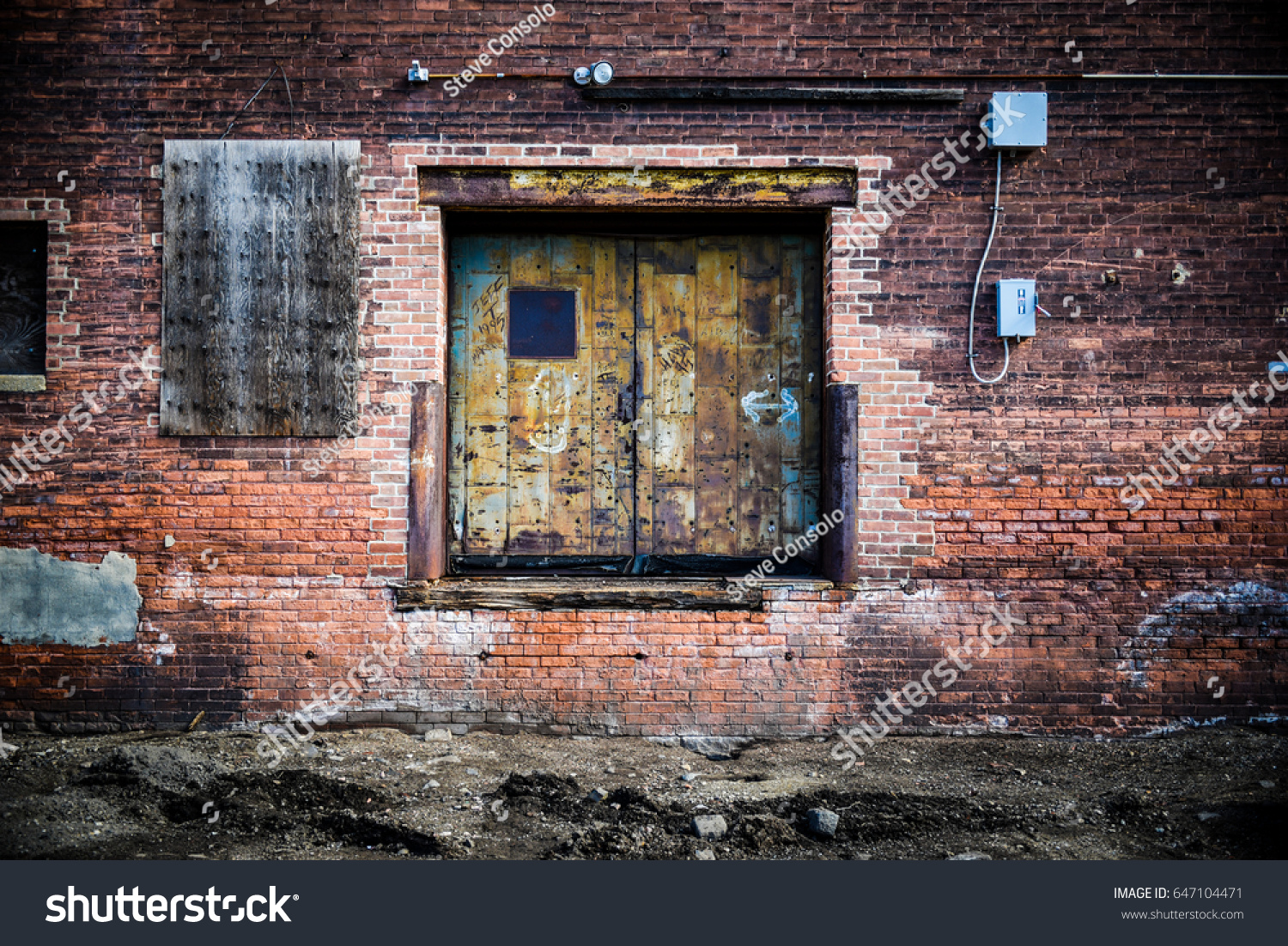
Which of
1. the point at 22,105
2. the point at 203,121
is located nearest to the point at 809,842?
the point at 203,121

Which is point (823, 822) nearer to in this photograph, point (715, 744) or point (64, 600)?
point (715, 744)

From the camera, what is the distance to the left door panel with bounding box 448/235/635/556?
557cm

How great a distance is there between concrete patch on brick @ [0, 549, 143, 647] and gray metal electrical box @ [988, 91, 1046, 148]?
19.9 ft

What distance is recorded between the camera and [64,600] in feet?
16.8

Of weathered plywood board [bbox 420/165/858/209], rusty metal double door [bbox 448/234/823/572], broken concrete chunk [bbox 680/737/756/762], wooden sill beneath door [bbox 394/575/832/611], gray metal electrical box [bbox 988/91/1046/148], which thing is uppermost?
gray metal electrical box [bbox 988/91/1046/148]

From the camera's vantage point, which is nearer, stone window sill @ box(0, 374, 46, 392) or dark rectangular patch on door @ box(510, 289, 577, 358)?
stone window sill @ box(0, 374, 46, 392)

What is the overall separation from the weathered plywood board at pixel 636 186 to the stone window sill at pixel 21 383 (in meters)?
2.64

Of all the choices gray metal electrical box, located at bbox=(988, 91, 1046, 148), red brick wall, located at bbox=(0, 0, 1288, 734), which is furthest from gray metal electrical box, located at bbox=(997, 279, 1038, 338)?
gray metal electrical box, located at bbox=(988, 91, 1046, 148)

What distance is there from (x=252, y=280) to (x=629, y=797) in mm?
3845

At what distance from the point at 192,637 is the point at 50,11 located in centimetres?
402

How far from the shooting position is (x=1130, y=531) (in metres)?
5.20

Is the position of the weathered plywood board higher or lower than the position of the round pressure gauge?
lower

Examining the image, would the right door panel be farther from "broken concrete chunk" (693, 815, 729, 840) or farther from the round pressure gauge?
"broken concrete chunk" (693, 815, 729, 840)

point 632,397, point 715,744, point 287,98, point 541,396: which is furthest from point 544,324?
point 715,744
